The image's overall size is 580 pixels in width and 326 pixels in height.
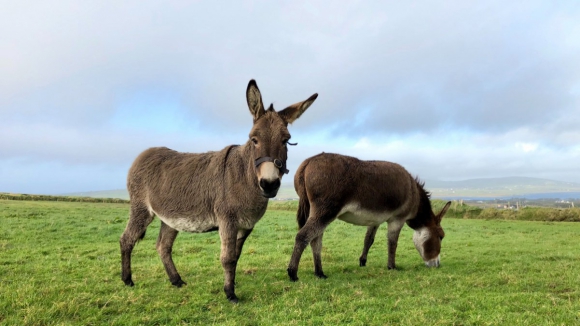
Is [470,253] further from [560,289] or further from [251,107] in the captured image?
[251,107]

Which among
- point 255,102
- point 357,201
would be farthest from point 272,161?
point 357,201

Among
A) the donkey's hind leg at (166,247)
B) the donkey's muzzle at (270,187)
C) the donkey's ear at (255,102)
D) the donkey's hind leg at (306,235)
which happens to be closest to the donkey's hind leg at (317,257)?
the donkey's hind leg at (306,235)

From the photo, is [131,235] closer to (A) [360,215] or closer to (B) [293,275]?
(B) [293,275]

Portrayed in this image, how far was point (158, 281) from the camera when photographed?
6902 mm

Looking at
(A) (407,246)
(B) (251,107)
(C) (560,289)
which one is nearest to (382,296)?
(C) (560,289)

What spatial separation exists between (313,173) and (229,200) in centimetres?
240

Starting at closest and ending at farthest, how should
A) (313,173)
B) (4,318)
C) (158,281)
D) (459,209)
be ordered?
(4,318) < (158,281) < (313,173) < (459,209)

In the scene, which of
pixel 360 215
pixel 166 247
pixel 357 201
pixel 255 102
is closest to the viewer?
pixel 255 102

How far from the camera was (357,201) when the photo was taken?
295 inches

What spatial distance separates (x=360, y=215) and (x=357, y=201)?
41 cm

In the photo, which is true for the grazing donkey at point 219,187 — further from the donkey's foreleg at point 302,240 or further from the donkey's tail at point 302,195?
the donkey's tail at point 302,195

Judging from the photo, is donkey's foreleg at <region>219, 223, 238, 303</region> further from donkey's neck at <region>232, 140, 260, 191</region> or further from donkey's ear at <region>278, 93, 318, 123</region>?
donkey's ear at <region>278, 93, 318, 123</region>

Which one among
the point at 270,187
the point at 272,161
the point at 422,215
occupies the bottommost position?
the point at 422,215

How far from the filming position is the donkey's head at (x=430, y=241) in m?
8.94
